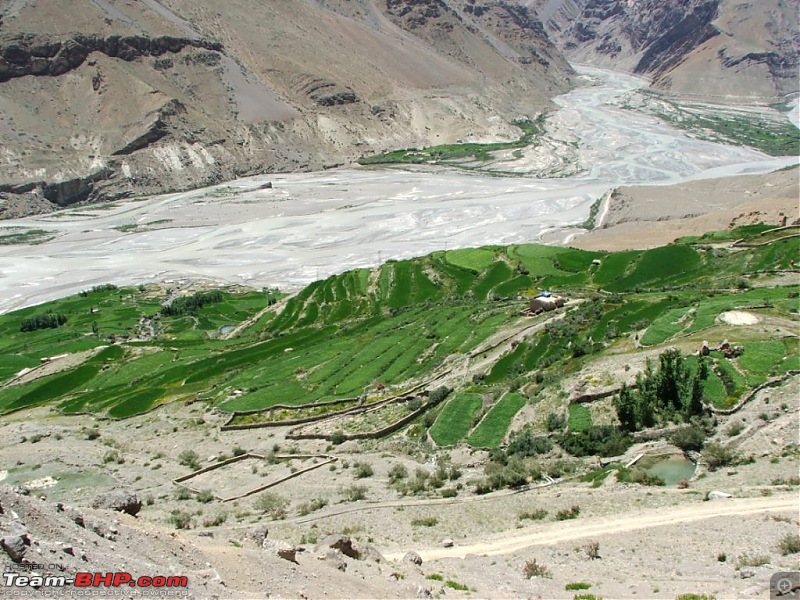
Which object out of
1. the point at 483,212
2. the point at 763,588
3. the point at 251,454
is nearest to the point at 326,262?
the point at 483,212

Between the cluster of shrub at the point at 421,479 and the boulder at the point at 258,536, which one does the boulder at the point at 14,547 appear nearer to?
the boulder at the point at 258,536

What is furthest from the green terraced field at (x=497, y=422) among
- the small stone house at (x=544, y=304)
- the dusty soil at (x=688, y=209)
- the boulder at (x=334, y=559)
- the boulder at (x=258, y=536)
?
the dusty soil at (x=688, y=209)

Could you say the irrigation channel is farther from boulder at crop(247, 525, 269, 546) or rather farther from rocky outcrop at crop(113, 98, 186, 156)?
boulder at crop(247, 525, 269, 546)

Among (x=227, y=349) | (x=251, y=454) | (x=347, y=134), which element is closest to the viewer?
(x=251, y=454)

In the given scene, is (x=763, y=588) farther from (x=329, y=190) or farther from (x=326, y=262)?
A: (x=329, y=190)

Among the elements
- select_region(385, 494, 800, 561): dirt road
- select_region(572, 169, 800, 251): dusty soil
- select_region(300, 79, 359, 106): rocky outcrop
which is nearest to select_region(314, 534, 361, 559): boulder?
Answer: select_region(385, 494, 800, 561): dirt road

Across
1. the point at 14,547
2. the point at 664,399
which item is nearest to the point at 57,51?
the point at 664,399

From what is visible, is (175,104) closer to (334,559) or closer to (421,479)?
(421,479)
